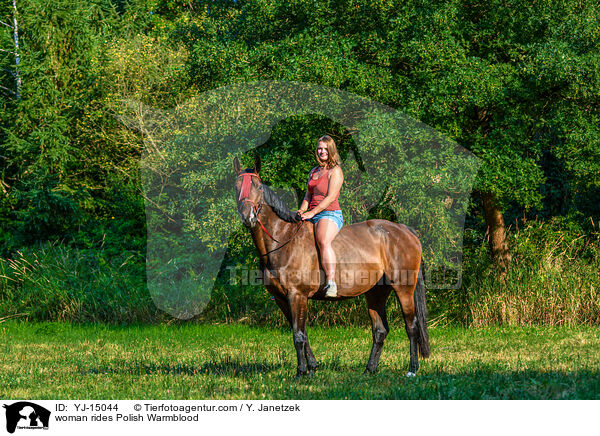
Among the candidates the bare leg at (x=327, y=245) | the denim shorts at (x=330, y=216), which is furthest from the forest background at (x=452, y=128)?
the bare leg at (x=327, y=245)

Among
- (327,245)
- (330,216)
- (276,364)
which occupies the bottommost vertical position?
(276,364)

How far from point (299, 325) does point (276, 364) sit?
1.50m

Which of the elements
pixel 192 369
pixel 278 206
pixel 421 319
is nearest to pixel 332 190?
pixel 278 206

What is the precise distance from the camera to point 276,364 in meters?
9.04

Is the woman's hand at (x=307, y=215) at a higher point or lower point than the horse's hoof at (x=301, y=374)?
higher

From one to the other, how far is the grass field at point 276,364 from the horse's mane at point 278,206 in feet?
6.49

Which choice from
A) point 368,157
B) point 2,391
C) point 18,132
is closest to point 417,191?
point 368,157

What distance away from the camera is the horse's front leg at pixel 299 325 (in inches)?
304

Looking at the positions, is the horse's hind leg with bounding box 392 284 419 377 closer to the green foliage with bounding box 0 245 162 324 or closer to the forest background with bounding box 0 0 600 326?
the forest background with bounding box 0 0 600 326

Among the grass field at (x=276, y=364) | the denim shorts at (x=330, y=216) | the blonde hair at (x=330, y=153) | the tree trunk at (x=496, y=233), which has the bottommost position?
the grass field at (x=276, y=364)

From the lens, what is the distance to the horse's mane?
7629 millimetres

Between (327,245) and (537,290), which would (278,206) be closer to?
(327,245)
